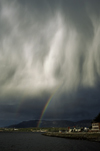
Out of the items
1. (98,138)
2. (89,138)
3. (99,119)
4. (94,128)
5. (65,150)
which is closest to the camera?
(65,150)

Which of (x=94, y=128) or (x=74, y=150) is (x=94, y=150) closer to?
(x=74, y=150)

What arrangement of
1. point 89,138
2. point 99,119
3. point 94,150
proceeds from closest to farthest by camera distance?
point 94,150 → point 89,138 → point 99,119

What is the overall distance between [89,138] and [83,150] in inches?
1575

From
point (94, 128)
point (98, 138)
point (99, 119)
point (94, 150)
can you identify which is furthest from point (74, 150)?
point (99, 119)

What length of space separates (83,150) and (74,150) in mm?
3703

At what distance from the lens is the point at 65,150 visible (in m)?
66.2

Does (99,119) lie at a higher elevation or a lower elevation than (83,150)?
higher

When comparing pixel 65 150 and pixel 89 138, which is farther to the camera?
pixel 89 138

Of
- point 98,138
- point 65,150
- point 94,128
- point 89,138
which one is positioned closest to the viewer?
point 65,150

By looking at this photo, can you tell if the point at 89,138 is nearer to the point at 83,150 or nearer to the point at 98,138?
the point at 98,138

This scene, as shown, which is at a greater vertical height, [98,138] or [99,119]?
[99,119]

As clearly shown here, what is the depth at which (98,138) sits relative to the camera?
9325cm

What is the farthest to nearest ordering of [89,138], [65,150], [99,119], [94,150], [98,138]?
[99,119] < [89,138] < [98,138] < [65,150] < [94,150]

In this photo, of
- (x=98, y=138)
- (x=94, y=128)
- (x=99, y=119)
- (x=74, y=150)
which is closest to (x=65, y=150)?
(x=74, y=150)
